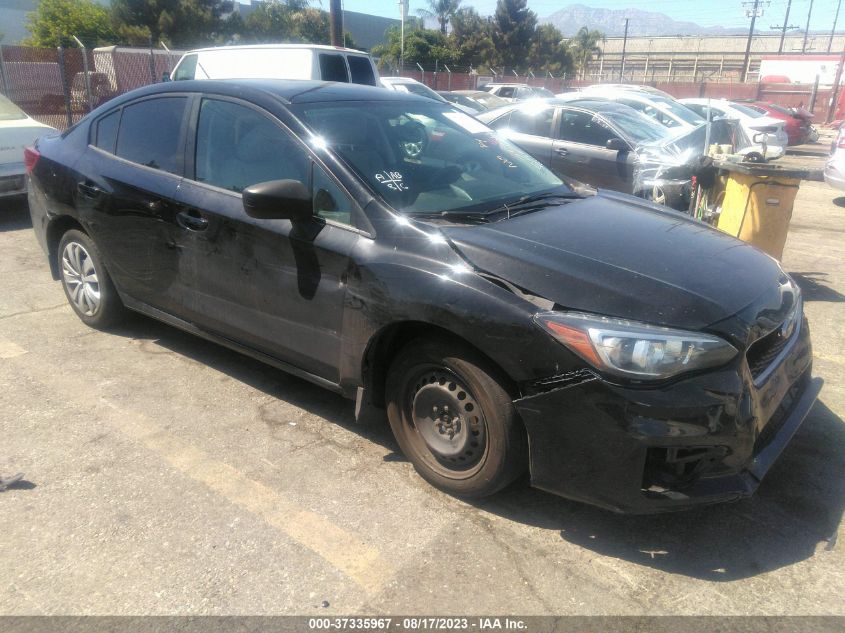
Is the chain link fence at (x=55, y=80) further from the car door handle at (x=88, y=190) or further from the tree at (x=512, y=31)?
the tree at (x=512, y=31)

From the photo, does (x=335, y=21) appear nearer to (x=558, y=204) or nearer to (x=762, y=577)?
(x=558, y=204)

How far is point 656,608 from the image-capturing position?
2.50 m

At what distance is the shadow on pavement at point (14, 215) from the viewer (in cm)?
803

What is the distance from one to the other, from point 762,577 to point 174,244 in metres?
3.34

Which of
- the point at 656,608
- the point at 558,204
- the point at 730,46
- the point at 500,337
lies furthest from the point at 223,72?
the point at 730,46

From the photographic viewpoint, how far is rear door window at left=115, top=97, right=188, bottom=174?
13.2 ft

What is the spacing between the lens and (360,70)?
37.9 feet

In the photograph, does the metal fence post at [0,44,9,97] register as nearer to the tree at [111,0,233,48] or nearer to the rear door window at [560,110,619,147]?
the rear door window at [560,110,619,147]

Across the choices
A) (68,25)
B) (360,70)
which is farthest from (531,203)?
(68,25)

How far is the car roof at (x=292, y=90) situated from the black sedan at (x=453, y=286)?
2 cm

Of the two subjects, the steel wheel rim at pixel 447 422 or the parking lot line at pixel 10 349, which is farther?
the parking lot line at pixel 10 349

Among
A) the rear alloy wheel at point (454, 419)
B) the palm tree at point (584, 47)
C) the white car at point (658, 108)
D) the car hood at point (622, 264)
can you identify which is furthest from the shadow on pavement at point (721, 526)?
the palm tree at point (584, 47)

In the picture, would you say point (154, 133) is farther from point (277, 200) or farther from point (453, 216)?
point (453, 216)

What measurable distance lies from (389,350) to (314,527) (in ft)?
2.77
